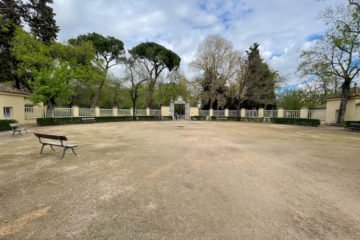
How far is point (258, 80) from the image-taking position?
26484mm

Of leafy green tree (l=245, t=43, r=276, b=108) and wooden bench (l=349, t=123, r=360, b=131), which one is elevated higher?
leafy green tree (l=245, t=43, r=276, b=108)

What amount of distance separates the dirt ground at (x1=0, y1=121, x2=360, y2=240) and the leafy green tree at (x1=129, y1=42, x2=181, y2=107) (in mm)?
25431

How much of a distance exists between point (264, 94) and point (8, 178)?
29.7 meters

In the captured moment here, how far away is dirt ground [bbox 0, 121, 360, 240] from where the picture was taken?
229cm

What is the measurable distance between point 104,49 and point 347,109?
31.2 m

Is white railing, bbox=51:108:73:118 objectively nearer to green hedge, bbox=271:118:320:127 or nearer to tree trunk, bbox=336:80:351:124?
green hedge, bbox=271:118:320:127

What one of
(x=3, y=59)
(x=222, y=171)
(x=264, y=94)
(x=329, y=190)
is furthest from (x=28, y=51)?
(x=264, y=94)

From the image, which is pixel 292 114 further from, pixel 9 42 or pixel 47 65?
pixel 9 42

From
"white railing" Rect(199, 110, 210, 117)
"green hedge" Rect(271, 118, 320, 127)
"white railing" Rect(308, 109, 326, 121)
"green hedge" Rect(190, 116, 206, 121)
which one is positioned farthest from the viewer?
"white railing" Rect(199, 110, 210, 117)

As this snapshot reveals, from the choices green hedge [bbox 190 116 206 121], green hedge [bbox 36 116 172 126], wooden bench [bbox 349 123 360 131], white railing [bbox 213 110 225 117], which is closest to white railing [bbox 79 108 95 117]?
green hedge [bbox 36 116 172 126]

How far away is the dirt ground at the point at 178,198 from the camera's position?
2.29 meters

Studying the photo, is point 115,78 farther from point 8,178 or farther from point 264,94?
point 8,178

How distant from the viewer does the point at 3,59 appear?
19.6 metres

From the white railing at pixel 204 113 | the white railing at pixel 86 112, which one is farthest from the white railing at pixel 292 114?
the white railing at pixel 86 112
